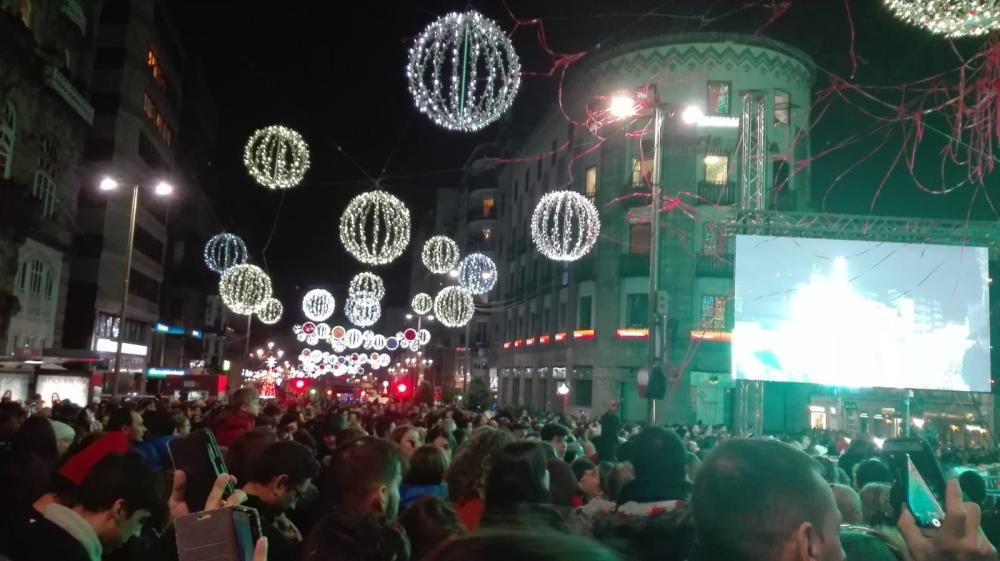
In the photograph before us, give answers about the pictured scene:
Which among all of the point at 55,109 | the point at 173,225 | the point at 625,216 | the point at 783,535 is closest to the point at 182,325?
the point at 173,225

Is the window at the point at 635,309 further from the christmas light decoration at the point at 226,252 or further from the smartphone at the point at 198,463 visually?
the smartphone at the point at 198,463

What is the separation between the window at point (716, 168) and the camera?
38250mm

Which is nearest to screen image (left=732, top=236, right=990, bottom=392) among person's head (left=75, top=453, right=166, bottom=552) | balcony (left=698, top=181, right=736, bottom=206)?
person's head (left=75, top=453, right=166, bottom=552)

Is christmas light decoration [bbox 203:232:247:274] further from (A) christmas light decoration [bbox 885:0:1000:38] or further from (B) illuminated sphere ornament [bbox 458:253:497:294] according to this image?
(A) christmas light decoration [bbox 885:0:1000:38]

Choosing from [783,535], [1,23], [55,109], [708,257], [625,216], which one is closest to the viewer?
[783,535]

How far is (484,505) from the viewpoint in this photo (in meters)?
5.02

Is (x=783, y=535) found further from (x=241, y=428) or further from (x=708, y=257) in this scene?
(x=708, y=257)

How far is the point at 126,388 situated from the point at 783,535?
139ft

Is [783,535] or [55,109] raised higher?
[55,109]

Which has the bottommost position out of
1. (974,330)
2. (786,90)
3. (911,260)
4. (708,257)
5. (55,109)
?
(974,330)

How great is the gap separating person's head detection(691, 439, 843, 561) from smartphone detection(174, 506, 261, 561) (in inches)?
62.2

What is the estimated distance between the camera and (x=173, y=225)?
62938 mm

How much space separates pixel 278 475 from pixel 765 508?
294 centimetres

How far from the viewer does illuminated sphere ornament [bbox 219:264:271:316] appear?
3120cm
